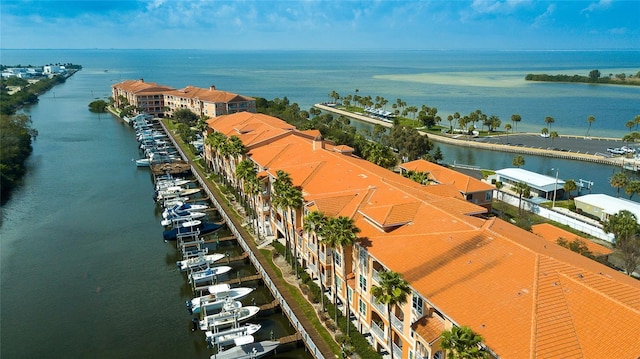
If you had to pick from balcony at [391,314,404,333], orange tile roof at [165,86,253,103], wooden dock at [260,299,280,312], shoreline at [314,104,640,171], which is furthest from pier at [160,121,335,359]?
shoreline at [314,104,640,171]

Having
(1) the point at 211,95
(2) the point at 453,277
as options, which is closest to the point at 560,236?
(2) the point at 453,277

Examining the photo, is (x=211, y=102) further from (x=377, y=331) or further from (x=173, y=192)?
(x=377, y=331)

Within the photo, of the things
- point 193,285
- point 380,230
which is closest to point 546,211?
point 380,230

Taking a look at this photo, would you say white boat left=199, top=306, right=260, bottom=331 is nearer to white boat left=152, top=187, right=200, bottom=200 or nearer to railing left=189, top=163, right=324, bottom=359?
railing left=189, top=163, right=324, bottom=359

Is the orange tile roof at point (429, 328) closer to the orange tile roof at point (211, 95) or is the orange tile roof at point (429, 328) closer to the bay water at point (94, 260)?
the bay water at point (94, 260)

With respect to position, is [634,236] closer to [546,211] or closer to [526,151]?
[546,211]

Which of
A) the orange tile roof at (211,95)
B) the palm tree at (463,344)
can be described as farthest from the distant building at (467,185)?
the orange tile roof at (211,95)
